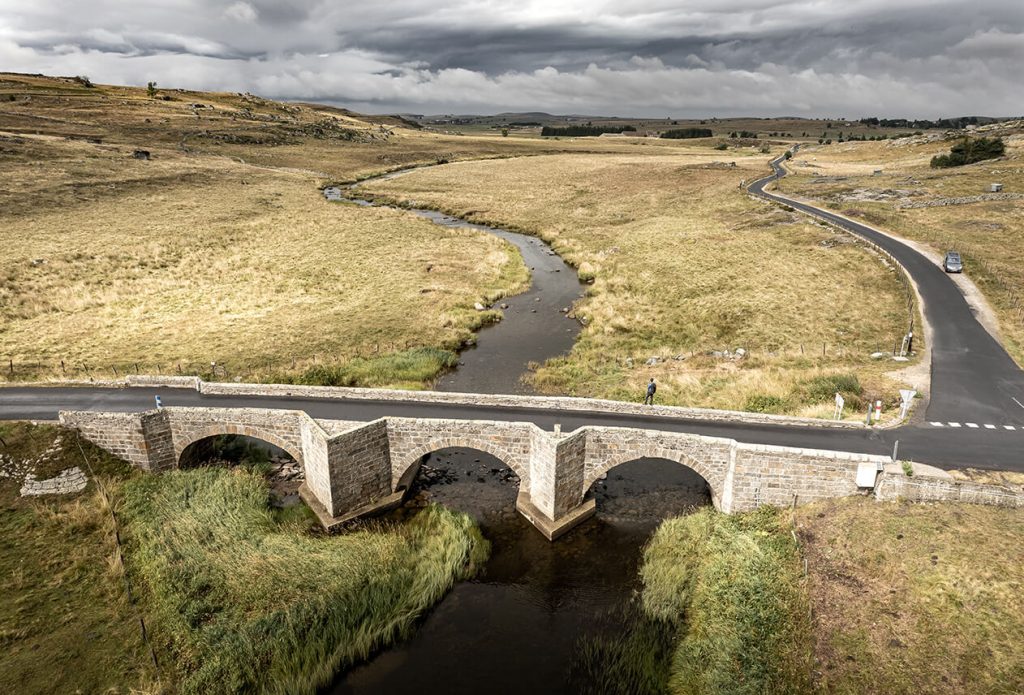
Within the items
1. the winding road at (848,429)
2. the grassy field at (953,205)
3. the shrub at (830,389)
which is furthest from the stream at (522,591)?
the grassy field at (953,205)

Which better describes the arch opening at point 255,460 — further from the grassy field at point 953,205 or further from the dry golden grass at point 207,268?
the grassy field at point 953,205

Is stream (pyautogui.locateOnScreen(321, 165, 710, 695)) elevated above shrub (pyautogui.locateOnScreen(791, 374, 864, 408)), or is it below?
below

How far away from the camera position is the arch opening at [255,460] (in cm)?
2770

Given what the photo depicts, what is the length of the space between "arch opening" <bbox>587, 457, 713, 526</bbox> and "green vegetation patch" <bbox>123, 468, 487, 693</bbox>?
6.63 metres

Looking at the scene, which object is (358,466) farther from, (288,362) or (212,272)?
(212,272)

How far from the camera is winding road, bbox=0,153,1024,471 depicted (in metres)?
24.1

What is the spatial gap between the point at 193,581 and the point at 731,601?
65.7 ft

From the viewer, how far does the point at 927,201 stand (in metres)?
75.9

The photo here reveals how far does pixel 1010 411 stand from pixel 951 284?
2443cm

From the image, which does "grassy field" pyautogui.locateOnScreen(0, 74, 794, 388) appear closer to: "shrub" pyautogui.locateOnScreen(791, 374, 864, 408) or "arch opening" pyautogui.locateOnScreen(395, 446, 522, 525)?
"arch opening" pyautogui.locateOnScreen(395, 446, 522, 525)

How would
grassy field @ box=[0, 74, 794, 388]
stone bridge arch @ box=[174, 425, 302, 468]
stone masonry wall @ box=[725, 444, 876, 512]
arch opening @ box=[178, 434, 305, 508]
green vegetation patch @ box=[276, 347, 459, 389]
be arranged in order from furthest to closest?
grassy field @ box=[0, 74, 794, 388] → green vegetation patch @ box=[276, 347, 459, 389] → arch opening @ box=[178, 434, 305, 508] → stone bridge arch @ box=[174, 425, 302, 468] → stone masonry wall @ box=[725, 444, 876, 512]

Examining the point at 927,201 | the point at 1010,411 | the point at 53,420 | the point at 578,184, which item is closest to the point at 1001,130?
the point at 927,201

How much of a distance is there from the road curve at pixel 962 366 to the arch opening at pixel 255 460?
3108 centimetres

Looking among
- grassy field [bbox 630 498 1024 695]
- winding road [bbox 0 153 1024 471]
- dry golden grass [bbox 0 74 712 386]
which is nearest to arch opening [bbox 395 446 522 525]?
winding road [bbox 0 153 1024 471]
